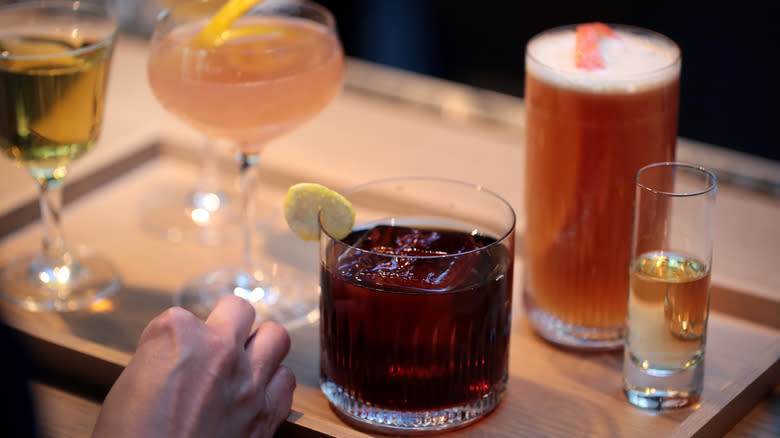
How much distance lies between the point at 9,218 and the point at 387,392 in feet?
2.12

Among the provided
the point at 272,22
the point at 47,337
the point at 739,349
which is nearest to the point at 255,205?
the point at 272,22

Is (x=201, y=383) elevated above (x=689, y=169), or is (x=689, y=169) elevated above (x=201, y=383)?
(x=689, y=169)

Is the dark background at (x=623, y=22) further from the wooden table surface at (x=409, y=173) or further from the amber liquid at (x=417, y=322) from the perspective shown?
the amber liquid at (x=417, y=322)

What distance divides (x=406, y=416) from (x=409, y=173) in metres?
0.54

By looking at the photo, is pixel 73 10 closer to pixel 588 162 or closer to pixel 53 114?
pixel 53 114

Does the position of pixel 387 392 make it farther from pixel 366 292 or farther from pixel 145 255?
pixel 145 255

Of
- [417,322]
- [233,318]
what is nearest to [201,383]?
[233,318]

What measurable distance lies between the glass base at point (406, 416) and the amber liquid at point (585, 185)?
16 cm

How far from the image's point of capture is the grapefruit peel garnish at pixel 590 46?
0.89 m

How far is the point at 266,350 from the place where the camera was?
82 cm

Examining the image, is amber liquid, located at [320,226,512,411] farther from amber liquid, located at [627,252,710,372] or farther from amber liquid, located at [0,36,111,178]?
amber liquid, located at [0,36,111,178]

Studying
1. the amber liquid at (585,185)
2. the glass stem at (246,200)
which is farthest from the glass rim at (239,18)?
the amber liquid at (585,185)

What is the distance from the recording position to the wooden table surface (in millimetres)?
870

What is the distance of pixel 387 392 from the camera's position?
812 mm
